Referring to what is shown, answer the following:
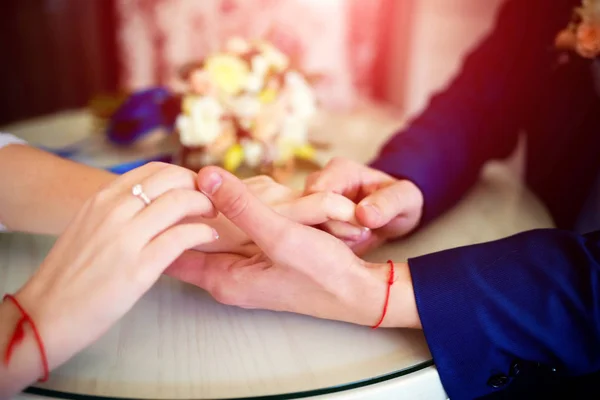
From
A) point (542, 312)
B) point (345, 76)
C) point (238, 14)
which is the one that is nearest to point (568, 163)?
point (542, 312)

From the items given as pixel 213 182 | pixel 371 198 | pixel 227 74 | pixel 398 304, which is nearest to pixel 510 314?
pixel 398 304

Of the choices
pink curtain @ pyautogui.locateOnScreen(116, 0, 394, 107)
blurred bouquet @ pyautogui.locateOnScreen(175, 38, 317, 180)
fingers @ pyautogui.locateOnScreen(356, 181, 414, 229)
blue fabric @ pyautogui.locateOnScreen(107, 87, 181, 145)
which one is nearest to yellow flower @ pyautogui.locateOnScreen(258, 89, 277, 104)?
blurred bouquet @ pyautogui.locateOnScreen(175, 38, 317, 180)

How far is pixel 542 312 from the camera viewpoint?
1.79 feet

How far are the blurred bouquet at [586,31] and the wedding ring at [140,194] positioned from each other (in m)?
0.67

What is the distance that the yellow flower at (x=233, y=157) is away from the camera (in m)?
1.00

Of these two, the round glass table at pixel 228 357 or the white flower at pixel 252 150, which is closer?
the round glass table at pixel 228 357

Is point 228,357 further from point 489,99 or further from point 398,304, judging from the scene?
point 489,99

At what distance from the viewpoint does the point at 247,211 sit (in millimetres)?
533

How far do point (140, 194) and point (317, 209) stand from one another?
210 millimetres

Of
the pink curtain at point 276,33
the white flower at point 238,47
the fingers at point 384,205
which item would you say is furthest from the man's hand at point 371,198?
the pink curtain at point 276,33

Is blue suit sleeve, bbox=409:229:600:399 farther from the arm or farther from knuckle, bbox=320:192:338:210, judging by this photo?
the arm

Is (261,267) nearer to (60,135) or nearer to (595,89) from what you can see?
(595,89)

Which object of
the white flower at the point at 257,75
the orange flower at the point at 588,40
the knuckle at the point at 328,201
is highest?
the orange flower at the point at 588,40

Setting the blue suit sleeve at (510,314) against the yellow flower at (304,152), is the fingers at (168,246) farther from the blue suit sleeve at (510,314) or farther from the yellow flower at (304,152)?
the yellow flower at (304,152)
